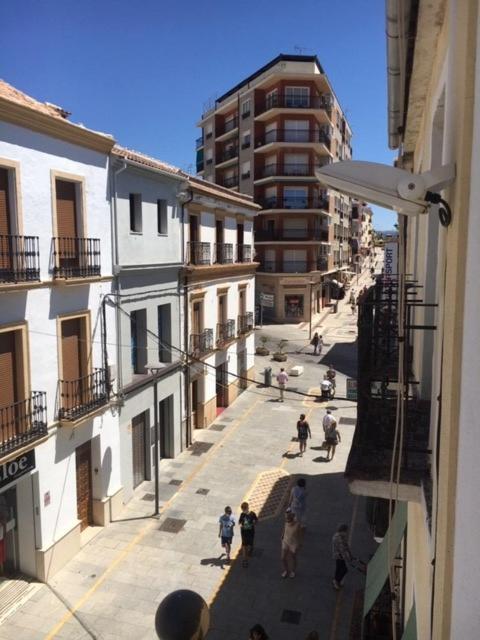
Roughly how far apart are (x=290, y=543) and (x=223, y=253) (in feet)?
44.9

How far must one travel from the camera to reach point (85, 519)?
45.9ft

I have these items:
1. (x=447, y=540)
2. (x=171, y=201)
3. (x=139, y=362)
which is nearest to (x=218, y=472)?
(x=139, y=362)

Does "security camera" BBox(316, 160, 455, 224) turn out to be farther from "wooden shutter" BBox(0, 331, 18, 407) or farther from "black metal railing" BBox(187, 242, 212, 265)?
"black metal railing" BBox(187, 242, 212, 265)

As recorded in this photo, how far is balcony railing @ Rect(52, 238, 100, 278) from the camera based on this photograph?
39.5 feet

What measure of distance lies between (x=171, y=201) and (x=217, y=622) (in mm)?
12372

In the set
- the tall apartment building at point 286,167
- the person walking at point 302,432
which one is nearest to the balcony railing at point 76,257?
the person walking at point 302,432

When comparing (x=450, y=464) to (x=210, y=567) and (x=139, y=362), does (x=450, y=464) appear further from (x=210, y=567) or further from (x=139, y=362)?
(x=139, y=362)

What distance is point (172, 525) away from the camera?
14.3 m

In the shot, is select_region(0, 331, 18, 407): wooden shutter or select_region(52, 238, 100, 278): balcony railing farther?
select_region(52, 238, 100, 278): balcony railing

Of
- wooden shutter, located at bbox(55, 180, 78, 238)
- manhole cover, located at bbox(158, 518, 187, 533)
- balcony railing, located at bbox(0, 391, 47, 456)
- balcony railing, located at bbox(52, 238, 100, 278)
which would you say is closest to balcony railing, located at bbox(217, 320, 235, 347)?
manhole cover, located at bbox(158, 518, 187, 533)

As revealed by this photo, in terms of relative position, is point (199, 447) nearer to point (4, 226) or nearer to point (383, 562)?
point (4, 226)

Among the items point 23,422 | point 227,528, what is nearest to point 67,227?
point 23,422

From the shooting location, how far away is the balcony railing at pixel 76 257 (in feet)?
39.5

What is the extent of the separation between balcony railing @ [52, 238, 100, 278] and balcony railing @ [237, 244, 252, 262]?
12237mm
